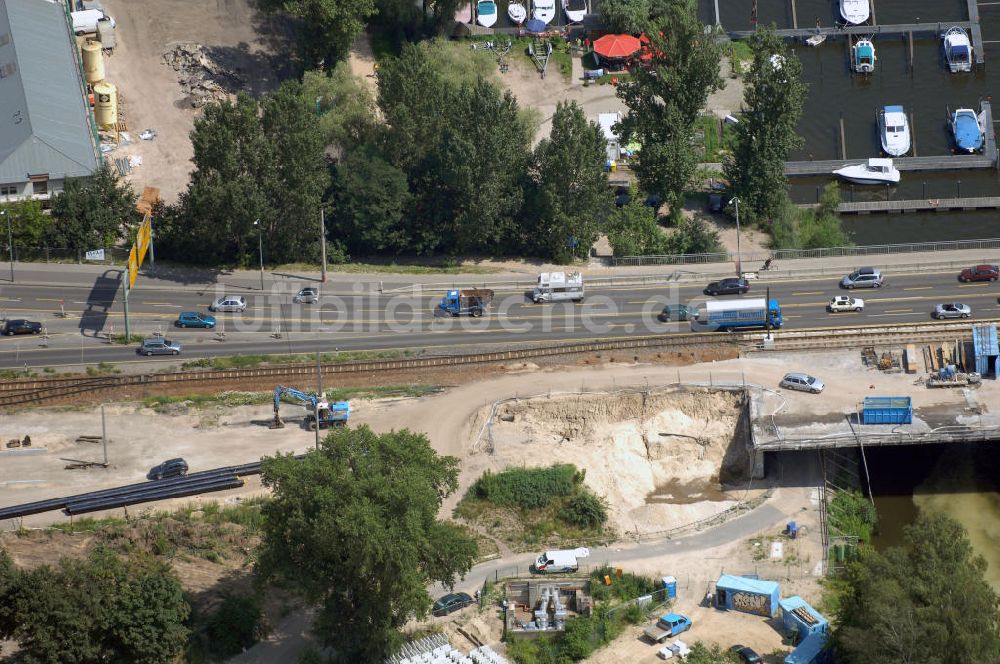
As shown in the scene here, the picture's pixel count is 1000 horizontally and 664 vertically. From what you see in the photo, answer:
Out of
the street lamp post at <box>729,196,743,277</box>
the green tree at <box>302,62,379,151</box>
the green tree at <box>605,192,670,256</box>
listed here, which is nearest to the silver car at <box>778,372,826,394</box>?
the street lamp post at <box>729,196,743,277</box>

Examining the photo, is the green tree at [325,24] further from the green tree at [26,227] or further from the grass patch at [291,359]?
the grass patch at [291,359]

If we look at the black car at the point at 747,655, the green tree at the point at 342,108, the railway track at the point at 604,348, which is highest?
the green tree at the point at 342,108

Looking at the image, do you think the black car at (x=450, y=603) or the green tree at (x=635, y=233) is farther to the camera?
the green tree at (x=635, y=233)

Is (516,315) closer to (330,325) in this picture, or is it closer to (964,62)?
(330,325)

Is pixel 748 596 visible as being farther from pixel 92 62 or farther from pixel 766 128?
pixel 92 62

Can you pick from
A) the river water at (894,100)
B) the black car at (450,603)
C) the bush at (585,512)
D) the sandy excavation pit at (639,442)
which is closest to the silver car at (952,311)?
the sandy excavation pit at (639,442)

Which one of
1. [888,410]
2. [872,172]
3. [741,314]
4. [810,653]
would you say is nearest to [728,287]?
[741,314]
